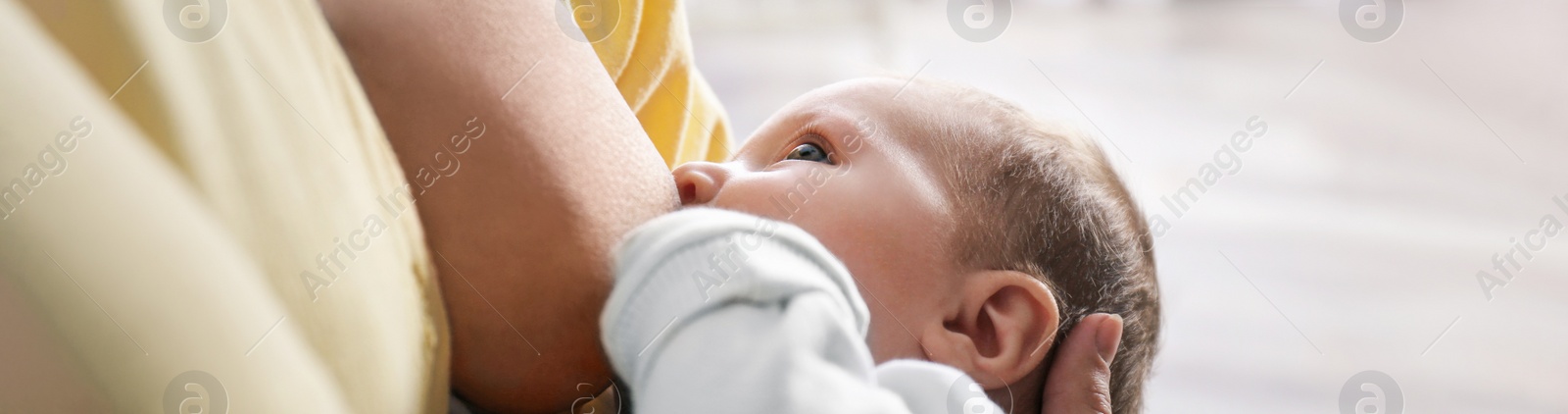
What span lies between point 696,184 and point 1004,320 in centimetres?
24

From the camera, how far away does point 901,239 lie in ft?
2.29

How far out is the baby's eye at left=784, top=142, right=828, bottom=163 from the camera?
77cm

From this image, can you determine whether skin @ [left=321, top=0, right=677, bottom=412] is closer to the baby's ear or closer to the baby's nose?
the baby's nose

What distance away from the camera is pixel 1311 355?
1626 mm

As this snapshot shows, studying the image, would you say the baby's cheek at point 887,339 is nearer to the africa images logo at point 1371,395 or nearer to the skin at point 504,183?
the skin at point 504,183

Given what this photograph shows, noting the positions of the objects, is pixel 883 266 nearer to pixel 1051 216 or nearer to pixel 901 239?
pixel 901 239

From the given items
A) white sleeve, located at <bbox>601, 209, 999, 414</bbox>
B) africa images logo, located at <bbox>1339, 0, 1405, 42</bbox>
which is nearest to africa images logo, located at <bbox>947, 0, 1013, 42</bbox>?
africa images logo, located at <bbox>1339, 0, 1405, 42</bbox>

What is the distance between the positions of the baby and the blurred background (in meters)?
0.61

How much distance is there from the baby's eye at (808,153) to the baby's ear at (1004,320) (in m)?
0.15

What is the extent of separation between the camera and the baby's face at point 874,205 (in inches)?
27.0

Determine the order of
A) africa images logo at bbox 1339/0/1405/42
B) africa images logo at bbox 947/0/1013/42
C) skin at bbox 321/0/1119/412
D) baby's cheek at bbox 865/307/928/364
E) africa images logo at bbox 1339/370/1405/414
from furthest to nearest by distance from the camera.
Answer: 1. africa images logo at bbox 947/0/1013/42
2. africa images logo at bbox 1339/0/1405/42
3. africa images logo at bbox 1339/370/1405/414
4. baby's cheek at bbox 865/307/928/364
5. skin at bbox 321/0/1119/412

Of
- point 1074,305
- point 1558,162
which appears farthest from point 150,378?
point 1558,162

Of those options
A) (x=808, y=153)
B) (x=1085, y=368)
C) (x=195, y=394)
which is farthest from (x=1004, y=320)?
(x=195, y=394)

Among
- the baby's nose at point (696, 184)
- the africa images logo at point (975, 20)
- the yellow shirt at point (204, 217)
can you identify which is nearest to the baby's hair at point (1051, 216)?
the baby's nose at point (696, 184)
